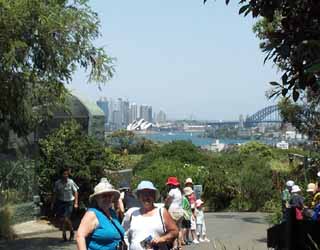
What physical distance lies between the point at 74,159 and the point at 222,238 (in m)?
4.48

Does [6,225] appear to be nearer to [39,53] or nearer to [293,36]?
[39,53]

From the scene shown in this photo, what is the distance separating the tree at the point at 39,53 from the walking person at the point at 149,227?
584 cm

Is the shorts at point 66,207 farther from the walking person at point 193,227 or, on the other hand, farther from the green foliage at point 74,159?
the walking person at point 193,227

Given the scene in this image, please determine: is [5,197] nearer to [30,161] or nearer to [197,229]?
[30,161]

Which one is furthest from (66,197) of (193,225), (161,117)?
(161,117)

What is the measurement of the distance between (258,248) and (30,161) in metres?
6.94

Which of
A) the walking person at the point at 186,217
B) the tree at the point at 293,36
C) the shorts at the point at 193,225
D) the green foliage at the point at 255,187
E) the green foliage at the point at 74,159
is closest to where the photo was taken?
the tree at the point at 293,36

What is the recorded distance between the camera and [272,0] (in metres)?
4.86

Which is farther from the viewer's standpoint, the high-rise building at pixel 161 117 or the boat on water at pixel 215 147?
the high-rise building at pixel 161 117

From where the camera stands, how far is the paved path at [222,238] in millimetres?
15195

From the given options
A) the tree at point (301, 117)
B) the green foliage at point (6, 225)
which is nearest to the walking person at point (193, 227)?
the green foliage at point (6, 225)

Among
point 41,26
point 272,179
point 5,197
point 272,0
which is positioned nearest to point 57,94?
point 41,26

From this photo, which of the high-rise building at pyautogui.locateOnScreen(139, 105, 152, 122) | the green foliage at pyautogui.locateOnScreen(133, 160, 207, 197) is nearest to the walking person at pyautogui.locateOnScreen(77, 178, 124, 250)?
the green foliage at pyautogui.locateOnScreen(133, 160, 207, 197)

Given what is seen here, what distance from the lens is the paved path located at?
Result: 15195mm
